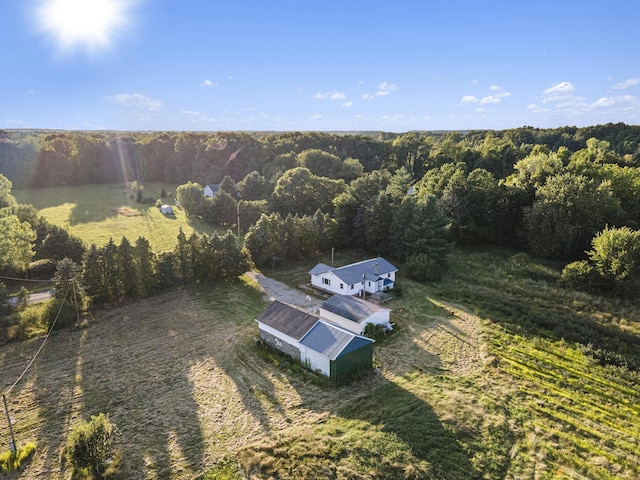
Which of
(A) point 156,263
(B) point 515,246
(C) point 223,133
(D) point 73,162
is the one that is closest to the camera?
(A) point 156,263

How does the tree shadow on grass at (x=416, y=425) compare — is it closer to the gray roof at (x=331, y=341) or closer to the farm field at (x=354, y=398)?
the farm field at (x=354, y=398)

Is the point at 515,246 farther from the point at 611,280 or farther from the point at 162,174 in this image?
the point at 162,174

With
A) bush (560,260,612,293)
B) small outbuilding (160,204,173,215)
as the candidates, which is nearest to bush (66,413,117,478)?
bush (560,260,612,293)

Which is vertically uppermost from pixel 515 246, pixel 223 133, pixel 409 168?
pixel 223 133

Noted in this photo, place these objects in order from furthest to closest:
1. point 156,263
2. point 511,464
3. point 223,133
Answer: point 223,133 < point 156,263 < point 511,464

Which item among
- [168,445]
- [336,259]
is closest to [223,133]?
[336,259]

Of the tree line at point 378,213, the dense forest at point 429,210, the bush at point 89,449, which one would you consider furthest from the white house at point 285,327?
the dense forest at point 429,210

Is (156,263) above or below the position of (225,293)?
above

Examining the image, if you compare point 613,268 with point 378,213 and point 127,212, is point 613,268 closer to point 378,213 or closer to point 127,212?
point 378,213
